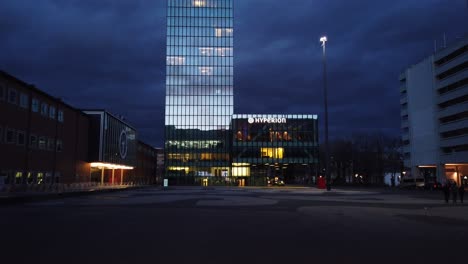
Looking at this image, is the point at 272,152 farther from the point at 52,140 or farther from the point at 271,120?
the point at 52,140

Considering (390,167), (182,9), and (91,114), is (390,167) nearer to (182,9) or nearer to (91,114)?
(182,9)

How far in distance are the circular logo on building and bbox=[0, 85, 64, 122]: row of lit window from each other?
24521mm

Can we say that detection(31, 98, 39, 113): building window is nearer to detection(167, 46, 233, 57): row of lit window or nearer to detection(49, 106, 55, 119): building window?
detection(49, 106, 55, 119): building window

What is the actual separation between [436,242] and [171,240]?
8.37m

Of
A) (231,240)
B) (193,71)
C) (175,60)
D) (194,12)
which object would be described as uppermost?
(194,12)

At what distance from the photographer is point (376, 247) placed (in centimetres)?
1222

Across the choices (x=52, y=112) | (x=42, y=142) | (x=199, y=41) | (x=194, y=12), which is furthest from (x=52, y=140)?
(x=194, y=12)

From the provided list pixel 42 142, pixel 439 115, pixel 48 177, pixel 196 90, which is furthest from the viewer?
pixel 196 90

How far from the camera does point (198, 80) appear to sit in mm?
122500

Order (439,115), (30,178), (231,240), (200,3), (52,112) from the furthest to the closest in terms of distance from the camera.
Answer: (200,3) < (439,115) < (52,112) < (30,178) < (231,240)

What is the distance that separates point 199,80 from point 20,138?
7883 cm

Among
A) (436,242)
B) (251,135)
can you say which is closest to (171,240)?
(436,242)

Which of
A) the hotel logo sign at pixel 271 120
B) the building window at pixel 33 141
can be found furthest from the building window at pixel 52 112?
the hotel logo sign at pixel 271 120

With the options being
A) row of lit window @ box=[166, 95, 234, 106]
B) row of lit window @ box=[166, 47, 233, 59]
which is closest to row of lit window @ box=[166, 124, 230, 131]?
row of lit window @ box=[166, 95, 234, 106]
